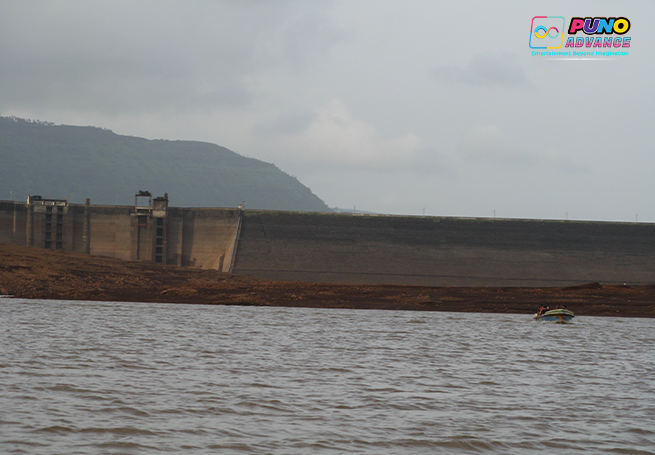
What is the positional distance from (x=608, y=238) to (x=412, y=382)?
7796cm

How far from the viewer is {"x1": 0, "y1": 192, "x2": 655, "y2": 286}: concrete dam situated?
84.1 meters

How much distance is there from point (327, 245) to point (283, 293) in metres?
24.2

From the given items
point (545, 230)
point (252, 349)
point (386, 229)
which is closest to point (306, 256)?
point (386, 229)

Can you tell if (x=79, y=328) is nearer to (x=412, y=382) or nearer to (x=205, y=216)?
(x=412, y=382)

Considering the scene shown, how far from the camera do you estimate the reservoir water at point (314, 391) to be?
1290 centimetres

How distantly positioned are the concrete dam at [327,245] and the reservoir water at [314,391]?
159 feet

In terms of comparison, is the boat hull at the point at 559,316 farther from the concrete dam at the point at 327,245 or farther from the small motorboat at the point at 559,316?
the concrete dam at the point at 327,245

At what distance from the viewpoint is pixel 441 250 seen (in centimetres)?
8750

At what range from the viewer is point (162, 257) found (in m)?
85.4

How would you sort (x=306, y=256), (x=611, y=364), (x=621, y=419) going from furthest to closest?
(x=306, y=256) < (x=611, y=364) < (x=621, y=419)

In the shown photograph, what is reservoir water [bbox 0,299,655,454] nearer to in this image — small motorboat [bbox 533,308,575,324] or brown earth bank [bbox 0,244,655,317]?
small motorboat [bbox 533,308,575,324]

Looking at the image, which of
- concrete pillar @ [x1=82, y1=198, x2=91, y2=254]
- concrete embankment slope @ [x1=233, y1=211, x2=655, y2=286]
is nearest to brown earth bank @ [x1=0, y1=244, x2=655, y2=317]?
concrete pillar @ [x1=82, y1=198, x2=91, y2=254]

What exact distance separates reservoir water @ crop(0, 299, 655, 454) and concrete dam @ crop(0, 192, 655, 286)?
48411 mm

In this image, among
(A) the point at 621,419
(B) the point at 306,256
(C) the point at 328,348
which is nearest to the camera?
(A) the point at 621,419
